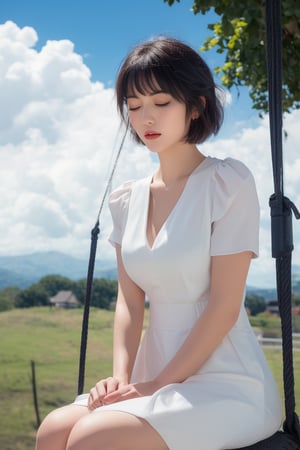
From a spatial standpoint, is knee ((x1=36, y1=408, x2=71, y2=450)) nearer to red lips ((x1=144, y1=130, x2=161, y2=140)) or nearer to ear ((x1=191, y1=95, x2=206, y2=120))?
red lips ((x1=144, y1=130, x2=161, y2=140))

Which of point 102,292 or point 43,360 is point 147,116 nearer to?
point 102,292

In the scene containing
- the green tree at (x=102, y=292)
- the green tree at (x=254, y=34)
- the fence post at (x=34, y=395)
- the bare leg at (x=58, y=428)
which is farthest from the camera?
the green tree at (x=102, y=292)

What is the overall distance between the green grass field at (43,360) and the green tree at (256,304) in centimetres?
42

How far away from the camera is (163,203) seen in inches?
75.4

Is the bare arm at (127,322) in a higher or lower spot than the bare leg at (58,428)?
higher

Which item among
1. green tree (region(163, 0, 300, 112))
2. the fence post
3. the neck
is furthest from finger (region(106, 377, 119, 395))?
the fence post

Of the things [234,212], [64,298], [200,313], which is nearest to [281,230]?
[234,212]

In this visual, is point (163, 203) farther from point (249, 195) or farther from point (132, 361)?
point (132, 361)

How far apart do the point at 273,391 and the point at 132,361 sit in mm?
416

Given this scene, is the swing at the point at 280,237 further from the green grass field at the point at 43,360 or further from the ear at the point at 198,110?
the green grass field at the point at 43,360

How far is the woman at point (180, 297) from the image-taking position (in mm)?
1528

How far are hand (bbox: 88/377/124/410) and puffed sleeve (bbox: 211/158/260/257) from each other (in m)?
0.44

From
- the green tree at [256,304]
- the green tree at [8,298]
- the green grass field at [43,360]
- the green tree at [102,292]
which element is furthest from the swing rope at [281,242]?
the green tree at [8,298]

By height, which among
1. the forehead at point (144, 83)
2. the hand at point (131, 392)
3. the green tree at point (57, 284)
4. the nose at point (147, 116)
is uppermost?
the forehead at point (144, 83)
